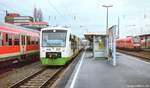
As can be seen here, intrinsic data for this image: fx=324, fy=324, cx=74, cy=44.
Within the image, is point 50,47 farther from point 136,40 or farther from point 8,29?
point 136,40

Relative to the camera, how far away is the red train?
67.5 ft

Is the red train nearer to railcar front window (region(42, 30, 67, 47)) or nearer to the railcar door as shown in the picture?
the railcar door

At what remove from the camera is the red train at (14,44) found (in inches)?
810

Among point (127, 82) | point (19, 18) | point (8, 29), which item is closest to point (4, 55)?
point (8, 29)

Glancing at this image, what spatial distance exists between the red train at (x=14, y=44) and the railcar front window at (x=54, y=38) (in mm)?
2052

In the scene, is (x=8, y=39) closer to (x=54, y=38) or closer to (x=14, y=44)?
(x=14, y=44)

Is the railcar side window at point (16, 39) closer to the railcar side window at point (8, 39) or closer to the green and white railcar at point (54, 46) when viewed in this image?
the railcar side window at point (8, 39)

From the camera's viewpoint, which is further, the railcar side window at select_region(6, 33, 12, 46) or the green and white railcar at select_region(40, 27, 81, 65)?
the green and white railcar at select_region(40, 27, 81, 65)

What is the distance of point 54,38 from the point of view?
78.5ft

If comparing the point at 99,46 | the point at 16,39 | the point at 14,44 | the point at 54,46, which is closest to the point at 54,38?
the point at 54,46

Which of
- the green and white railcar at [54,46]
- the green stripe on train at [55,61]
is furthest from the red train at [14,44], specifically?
the green stripe on train at [55,61]

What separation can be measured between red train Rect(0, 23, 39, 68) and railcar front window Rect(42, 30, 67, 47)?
6.73 feet

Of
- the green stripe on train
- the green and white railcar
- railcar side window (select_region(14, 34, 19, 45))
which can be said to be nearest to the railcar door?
railcar side window (select_region(14, 34, 19, 45))

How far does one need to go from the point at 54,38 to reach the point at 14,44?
116 inches
